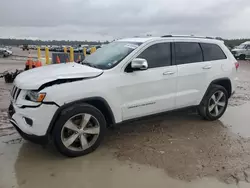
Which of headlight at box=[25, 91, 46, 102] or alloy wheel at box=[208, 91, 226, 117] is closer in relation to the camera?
headlight at box=[25, 91, 46, 102]

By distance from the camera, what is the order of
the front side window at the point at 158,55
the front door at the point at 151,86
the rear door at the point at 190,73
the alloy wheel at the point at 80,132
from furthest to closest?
the rear door at the point at 190,73
the front side window at the point at 158,55
the front door at the point at 151,86
the alloy wheel at the point at 80,132

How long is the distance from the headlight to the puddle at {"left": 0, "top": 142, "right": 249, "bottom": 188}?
36.1 inches

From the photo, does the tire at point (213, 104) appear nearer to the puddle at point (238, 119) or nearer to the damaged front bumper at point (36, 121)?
the puddle at point (238, 119)

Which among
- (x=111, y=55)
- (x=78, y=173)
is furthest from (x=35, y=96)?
(x=111, y=55)

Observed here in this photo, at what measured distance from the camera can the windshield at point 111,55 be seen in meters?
4.20

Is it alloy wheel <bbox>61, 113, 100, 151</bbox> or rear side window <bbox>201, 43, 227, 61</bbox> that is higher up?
rear side window <bbox>201, 43, 227, 61</bbox>

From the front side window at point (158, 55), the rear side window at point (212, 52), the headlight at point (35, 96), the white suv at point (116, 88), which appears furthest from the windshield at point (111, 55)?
the rear side window at point (212, 52)

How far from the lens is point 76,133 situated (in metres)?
3.75

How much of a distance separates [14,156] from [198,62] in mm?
3623

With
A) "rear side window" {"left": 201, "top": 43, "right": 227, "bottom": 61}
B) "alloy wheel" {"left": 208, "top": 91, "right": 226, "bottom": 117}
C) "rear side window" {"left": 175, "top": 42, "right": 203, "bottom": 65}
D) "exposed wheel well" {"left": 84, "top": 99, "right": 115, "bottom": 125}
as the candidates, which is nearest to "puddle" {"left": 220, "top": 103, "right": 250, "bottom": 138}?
"alloy wheel" {"left": 208, "top": 91, "right": 226, "bottom": 117}

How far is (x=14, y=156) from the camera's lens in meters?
3.85

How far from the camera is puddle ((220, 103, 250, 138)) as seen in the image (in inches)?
200

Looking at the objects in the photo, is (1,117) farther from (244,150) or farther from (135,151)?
(244,150)

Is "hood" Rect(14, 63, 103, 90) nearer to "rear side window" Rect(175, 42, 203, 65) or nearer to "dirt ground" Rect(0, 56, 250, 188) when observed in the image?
"dirt ground" Rect(0, 56, 250, 188)
